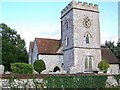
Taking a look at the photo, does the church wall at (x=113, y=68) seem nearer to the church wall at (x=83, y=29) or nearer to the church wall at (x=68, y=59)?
the church wall at (x=83, y=29)

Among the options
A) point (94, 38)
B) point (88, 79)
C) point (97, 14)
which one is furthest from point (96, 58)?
point (88, 79)


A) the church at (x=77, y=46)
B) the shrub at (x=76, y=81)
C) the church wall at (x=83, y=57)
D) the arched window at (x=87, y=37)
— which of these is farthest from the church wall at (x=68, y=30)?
the shrub at (x=76, y=81)

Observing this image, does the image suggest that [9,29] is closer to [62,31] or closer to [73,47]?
[62,31]

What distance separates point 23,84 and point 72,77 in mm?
3737

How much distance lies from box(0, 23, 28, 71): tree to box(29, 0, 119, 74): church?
8.52 m

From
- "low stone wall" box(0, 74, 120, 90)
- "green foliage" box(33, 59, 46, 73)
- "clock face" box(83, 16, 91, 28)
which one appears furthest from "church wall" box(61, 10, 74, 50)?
"low stone wall" box(0, 74, 120, 90)

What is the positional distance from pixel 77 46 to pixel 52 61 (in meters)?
4.28

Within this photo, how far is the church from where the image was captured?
25031 mm

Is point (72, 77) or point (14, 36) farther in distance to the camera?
point (14, 36)

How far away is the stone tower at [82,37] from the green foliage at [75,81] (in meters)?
7.97

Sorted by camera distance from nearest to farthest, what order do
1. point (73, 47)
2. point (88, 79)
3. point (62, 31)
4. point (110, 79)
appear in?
point (88, 79) < point (110, 79) < point (73, 47) < point (62, 31)

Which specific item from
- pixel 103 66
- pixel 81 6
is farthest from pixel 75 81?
pixel 81 6

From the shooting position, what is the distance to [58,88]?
15.2 meters

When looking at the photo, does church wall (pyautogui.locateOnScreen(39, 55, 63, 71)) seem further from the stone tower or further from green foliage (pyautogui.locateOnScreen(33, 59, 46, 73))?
green foliage (pyautogui.locateOnScreen(33, 59, 46, 73))
